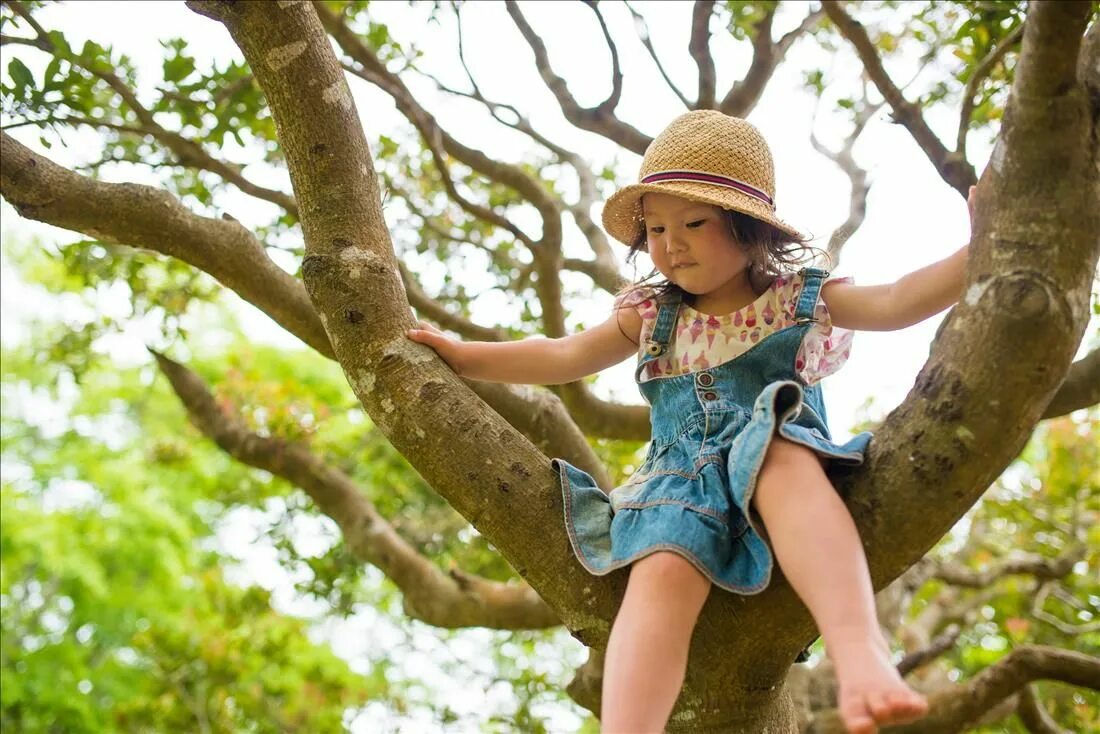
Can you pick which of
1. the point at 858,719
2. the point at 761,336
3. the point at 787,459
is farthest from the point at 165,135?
the point at 858,719

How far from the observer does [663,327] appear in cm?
222

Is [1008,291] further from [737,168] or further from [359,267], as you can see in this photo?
[359,267]

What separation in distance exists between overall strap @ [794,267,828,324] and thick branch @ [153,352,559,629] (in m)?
2.39

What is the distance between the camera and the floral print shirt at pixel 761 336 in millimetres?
2098

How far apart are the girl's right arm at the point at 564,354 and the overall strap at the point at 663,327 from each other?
0.08 meters

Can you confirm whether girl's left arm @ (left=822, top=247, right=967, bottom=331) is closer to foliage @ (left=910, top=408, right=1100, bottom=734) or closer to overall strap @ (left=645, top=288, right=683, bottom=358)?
overall strap @ (left=645, top=288, right=683, bottom=358)

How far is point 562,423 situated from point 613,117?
63.1 inches

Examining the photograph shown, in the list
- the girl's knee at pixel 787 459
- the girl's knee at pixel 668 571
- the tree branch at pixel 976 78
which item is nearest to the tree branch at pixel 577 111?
the tree branch at pixel 976 78

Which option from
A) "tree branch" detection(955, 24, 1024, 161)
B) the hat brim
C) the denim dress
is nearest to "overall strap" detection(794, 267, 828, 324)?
the denim dress

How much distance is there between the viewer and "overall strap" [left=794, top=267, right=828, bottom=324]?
2051mm

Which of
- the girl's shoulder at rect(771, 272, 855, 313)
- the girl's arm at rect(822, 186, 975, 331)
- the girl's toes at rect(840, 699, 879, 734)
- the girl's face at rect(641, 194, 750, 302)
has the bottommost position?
the girl's toes at rect(840, 699, 879, 734)

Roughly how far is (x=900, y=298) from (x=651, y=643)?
2.62ft

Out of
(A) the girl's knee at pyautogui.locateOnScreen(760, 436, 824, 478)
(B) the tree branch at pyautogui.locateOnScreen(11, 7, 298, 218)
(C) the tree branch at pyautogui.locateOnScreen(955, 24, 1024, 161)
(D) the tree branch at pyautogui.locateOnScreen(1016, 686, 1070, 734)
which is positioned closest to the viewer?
(A) the girl's knee at pyautogui.locateOnScreen(760, 436, 824, 478)

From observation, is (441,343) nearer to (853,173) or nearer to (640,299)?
(640,299)
